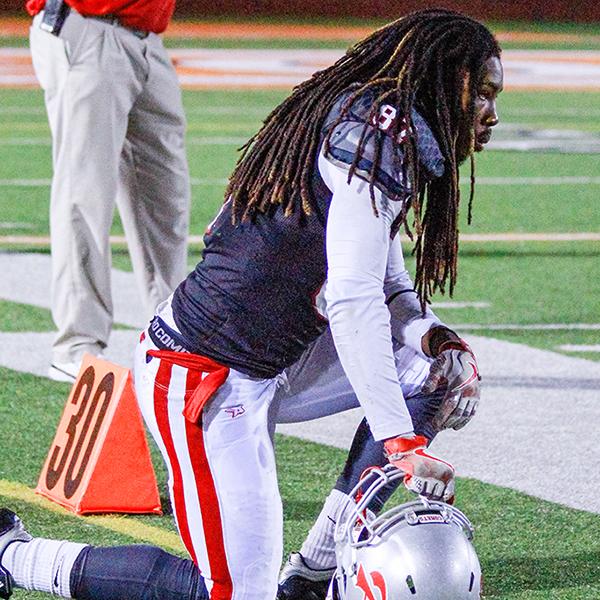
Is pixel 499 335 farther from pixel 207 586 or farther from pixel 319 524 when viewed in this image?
pixel 207 586

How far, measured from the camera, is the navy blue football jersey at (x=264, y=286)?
3381 millimetres

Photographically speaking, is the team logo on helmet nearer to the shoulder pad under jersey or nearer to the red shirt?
the shoulder pad under jersey

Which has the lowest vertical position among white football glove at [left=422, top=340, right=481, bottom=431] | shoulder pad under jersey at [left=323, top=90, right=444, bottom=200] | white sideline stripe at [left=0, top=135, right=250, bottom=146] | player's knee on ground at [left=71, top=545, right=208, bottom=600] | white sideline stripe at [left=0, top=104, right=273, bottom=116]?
white sideline stripe at [left=0, top=104, right=273, bottom=116]

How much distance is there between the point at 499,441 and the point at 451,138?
2044mm

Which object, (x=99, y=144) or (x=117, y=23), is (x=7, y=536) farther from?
(x=117, y=23)

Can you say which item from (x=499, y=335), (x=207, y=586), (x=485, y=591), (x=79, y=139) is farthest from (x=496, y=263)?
(x=207, y=586)

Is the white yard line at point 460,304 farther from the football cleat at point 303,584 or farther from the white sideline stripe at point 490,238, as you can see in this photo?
the football cleat at point 303,584

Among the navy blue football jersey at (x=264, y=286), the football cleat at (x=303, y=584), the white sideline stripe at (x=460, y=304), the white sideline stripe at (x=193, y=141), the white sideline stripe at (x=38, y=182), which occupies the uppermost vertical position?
the navy blue football jersey at (x=264, y=286)

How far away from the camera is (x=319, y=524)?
382cm

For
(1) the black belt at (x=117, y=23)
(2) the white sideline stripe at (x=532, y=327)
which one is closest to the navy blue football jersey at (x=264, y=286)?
(1) the black belt at (x=117, y=23)

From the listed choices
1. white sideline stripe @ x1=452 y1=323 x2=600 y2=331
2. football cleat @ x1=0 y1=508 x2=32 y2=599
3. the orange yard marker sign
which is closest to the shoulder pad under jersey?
football cleat @ x1=0 y1=508 x2=32 y2=599

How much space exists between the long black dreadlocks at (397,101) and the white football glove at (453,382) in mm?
365

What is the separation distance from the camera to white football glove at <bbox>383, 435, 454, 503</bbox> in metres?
3.16

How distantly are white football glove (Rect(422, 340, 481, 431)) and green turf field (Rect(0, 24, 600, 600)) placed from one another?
46 centimetres
